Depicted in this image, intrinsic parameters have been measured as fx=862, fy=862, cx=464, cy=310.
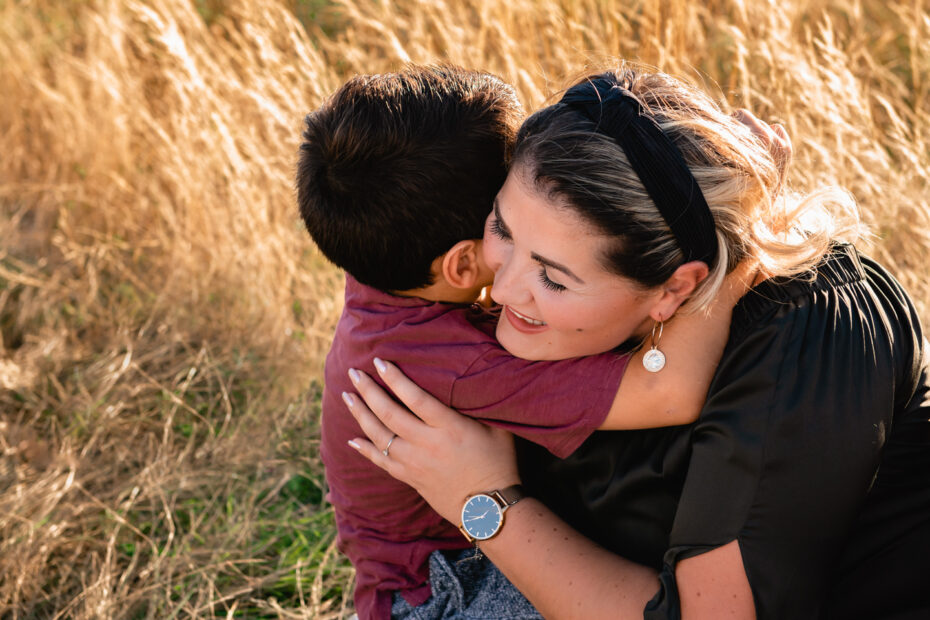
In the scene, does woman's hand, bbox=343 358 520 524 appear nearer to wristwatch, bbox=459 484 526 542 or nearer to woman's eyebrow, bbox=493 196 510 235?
wristwatch, bbox=459 484 526 542

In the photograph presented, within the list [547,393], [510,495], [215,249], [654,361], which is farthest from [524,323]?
[215,249]

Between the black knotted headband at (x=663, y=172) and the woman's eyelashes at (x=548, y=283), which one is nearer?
the black knotted headband at (x=663, y=172)

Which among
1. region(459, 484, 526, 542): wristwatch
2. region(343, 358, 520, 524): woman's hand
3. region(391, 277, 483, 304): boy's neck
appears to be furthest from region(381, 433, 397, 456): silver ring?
region(391, 277, 483, 304): boy's neck

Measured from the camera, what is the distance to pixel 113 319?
3.91m

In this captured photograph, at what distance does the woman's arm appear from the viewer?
171 centimetres

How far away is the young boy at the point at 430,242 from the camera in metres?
1.79

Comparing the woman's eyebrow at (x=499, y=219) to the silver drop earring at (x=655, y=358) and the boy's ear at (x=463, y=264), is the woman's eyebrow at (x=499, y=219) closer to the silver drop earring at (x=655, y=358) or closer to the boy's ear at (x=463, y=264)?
the boy's ear at (x=463, y=264)

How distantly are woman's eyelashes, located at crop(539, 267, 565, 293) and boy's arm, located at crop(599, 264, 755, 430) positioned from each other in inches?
8.6

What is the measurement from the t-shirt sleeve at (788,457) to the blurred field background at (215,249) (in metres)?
1.31

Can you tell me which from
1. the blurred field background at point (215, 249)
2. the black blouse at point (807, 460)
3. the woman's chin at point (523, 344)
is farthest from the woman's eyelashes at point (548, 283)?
the blurred field background at point (215, 249)

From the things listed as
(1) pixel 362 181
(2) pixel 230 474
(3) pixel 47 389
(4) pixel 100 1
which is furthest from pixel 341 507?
(4) pixel 100 1

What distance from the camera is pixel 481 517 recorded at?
1.87 metres

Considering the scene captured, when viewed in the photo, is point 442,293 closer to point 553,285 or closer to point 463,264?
point 463,264

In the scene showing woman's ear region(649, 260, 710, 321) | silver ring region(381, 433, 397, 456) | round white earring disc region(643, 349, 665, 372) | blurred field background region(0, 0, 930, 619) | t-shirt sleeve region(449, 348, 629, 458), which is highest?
woman's ear region(649, 260, 710, 321)
